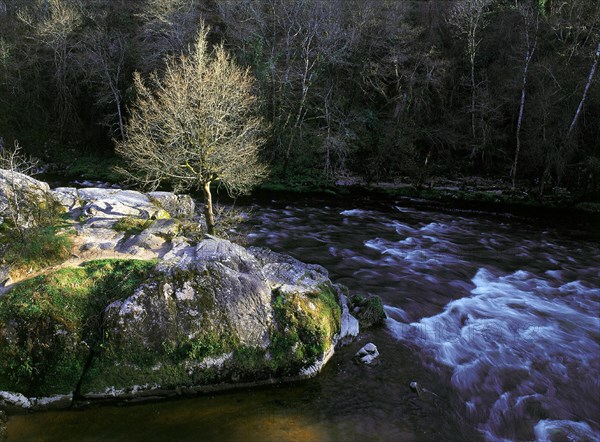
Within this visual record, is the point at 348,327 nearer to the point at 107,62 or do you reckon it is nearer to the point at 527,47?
the point at 527,47

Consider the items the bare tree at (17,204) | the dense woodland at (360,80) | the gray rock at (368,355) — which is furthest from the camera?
the dense woodland at (360,80)

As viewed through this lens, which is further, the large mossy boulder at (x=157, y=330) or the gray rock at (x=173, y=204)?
the gray rock at (x=173, y=204)

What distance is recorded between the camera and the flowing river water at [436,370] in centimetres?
810

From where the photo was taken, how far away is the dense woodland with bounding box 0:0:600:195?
85.4ft

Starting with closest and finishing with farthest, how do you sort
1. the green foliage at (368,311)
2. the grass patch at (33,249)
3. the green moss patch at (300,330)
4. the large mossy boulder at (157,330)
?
the large mossy boulder at (157,330) < the green moss patch at (300,330) < the grass patch at (33,249) < the green foliage at (368,311)

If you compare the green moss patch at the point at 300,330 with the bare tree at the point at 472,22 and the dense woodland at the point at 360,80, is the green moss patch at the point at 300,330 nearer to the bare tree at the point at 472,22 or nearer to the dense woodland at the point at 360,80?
the dense woodland at the point at 360,80

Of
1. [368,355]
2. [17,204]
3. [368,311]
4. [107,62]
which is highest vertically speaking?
[107,62]

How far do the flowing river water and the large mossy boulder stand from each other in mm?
542

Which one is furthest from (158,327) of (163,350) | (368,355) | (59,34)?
(59,34)

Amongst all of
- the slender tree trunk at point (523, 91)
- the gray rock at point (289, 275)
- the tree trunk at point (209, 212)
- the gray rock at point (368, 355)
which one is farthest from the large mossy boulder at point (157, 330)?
the slender tree trunk at point (523, 91)

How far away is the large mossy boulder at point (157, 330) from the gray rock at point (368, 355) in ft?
2.47

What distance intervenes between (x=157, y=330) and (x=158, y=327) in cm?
7

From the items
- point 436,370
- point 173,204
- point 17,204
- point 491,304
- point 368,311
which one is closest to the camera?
point 436,370

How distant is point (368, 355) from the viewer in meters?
10.2
